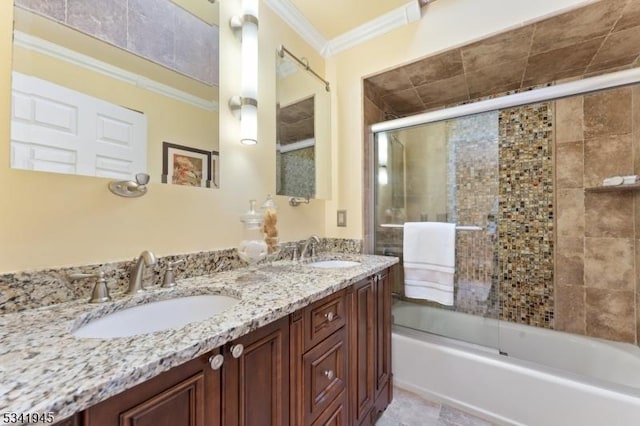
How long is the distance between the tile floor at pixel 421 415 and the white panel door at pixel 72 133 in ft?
5.74

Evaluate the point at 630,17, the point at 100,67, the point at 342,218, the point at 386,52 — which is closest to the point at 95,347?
the point at 100,67

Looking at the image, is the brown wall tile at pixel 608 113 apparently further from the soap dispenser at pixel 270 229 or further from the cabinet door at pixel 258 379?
the cabinet door at pixel 258 379

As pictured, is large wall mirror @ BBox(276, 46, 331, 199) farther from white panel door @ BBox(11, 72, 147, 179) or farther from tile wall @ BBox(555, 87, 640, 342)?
tile wall @ BBox(555, 87, 640, 342)

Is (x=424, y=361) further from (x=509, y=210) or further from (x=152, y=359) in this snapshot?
(x=152, y=359)

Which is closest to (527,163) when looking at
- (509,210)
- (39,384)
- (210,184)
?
(509,210)

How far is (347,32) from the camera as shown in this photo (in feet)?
5.91

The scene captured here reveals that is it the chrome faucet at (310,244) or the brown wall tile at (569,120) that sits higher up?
the brown wall tile at (569,120)

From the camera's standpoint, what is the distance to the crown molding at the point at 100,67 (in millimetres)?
755

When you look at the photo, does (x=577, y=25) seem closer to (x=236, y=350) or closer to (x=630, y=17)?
(x=630, y=17)

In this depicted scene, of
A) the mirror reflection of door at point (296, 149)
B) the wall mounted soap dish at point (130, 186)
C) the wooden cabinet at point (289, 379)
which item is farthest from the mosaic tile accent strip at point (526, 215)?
the wall mounted soap dish at point (130, 186)

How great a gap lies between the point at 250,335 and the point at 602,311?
92.2 inches

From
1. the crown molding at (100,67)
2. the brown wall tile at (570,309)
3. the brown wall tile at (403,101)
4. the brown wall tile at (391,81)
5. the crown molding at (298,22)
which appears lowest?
the brown wall tile at (570,309)

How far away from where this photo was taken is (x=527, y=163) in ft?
6.59

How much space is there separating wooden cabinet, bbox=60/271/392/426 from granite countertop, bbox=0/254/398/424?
5 centimetres
